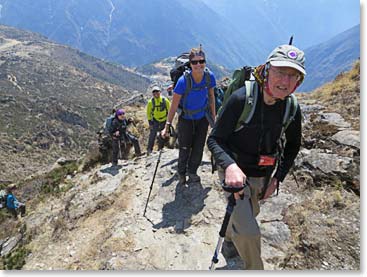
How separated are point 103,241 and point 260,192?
349 centimetres

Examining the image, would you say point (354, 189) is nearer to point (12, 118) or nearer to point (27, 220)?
point (27, 220)

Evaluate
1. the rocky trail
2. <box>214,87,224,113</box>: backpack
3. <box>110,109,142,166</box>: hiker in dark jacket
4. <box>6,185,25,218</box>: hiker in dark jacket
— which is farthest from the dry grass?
<box>6,185,25,218</box>: hiker in dark jacket

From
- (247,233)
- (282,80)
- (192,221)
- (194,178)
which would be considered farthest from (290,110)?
(194,178)

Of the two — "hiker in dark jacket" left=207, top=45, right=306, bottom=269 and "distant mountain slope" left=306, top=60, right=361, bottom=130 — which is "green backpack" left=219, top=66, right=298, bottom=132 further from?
"distant mountain slope" left=306, top=60, right=361, bottom=130

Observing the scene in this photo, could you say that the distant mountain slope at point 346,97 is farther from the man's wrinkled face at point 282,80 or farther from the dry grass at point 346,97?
the man's wrinkled face at point 282,80

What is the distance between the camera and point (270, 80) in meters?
3.29

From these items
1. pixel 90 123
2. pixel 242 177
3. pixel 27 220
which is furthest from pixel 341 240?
pixel 90 123

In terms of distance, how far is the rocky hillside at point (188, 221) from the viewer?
544 cm

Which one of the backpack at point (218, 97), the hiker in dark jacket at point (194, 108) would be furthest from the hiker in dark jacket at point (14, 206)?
the backpack at point (218, 97)

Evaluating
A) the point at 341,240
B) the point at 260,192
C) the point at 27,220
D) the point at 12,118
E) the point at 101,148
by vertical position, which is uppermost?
the point at 12,118

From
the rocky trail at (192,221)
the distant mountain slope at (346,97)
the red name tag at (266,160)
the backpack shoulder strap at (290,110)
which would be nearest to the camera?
the backpack shoulder strap at (290,110)

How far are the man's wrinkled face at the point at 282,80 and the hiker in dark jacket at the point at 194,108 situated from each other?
3172 mm

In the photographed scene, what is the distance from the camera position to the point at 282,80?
127 inches

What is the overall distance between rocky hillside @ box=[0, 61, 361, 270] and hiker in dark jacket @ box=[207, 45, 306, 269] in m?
1.74
